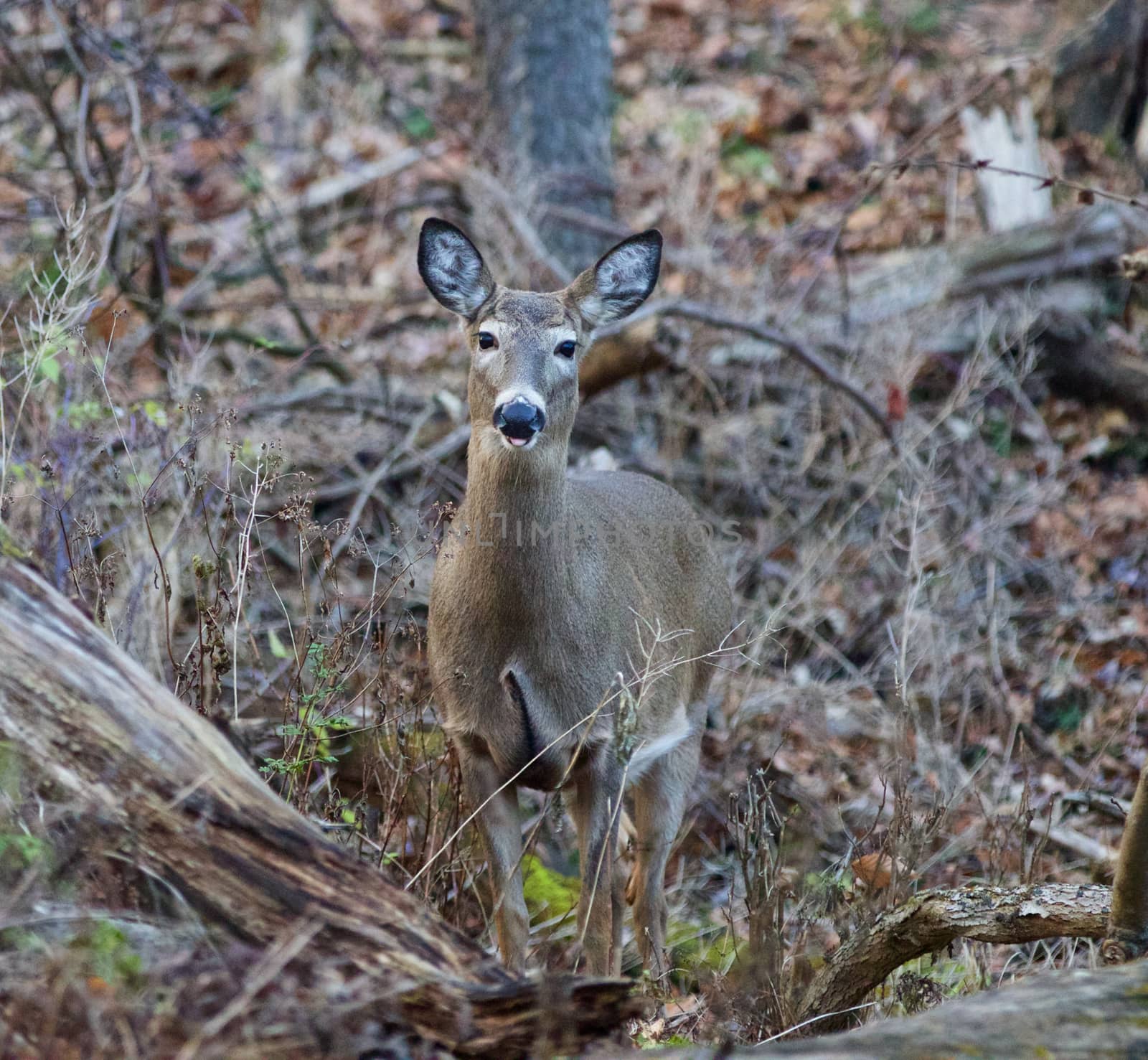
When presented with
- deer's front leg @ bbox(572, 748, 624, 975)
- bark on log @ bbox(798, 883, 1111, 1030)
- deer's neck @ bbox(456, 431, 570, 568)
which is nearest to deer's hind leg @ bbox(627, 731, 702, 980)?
deer's front leg @ bbox(572, 748, 624, 975)

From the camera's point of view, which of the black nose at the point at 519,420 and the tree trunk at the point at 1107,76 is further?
the tree trunk at the point at 1107,76

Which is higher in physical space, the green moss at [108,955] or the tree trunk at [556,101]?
the tree trunk at [556,101]

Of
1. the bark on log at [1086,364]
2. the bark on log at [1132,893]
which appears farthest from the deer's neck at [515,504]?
the bark on log at [1086,364]

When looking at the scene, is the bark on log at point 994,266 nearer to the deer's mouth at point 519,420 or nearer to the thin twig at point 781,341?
the thin twig at point 781,341

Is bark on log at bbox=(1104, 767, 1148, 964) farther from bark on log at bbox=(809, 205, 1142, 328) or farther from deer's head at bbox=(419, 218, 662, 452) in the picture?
bark on log at bbox=(809, 205, 1142, 328)

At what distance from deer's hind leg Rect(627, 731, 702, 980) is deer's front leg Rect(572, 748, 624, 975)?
710 millimetres

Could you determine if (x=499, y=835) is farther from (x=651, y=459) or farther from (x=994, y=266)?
(x=994, y=266)

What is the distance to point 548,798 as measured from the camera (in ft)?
16.9

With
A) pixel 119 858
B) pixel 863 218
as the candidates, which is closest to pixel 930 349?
pixel 863 218

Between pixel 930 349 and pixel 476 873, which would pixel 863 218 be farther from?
pixel 476 873

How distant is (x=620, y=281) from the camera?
211 inches

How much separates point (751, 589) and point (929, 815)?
365 centimetres

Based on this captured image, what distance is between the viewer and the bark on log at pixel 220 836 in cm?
287

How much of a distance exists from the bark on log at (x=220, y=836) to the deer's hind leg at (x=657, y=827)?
2.74m
